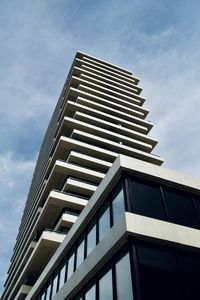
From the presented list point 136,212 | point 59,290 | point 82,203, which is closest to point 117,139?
point 82,203

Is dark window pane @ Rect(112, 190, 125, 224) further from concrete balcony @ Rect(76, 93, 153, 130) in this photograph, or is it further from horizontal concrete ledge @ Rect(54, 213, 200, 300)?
concrete balcony @ Rect(76, 93, 153, 130)

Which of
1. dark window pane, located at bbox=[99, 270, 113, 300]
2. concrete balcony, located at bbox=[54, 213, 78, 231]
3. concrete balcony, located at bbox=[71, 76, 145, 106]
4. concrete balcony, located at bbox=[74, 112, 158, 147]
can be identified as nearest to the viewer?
dark window pane, located at bbox=[99, 270, 113, 300]

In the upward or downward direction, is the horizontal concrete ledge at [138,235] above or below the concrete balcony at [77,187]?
below

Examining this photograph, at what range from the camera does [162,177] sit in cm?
1405

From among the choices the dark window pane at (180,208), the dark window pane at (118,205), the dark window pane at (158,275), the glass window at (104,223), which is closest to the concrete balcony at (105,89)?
the dark window pane at (180,208)

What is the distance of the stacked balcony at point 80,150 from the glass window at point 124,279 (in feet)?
63.5

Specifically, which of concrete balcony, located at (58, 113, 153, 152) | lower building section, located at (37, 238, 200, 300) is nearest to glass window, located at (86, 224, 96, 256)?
lower building section, located at (37, 238, 200, 300)

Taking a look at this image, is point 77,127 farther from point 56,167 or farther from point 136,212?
point 136,212

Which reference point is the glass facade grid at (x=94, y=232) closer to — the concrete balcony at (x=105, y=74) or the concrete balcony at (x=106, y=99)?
the concrete balcony at (x=106, y=99)

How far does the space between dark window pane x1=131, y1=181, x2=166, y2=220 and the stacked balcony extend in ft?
59.0

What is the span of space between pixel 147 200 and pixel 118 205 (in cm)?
114

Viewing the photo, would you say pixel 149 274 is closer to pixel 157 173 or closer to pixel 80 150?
pixel 157 173

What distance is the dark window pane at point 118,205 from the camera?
491 inches

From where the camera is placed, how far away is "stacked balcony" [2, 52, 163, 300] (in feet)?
110
